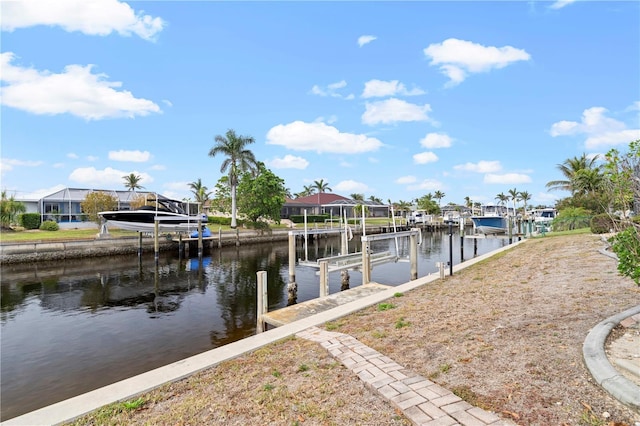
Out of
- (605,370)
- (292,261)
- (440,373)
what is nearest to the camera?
(605,370)

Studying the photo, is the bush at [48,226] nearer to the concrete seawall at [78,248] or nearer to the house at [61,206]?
the house at [61,206]

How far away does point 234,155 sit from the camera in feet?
158

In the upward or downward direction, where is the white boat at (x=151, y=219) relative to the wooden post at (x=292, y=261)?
upward

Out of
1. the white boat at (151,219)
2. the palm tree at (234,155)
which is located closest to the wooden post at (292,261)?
the white boat at (151,219)

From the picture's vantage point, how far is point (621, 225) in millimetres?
6254

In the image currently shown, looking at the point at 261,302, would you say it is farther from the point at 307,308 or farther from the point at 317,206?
the point at 317,206

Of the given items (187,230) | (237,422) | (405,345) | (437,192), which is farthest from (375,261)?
(437,192)

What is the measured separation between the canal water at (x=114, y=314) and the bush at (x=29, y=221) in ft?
53.1

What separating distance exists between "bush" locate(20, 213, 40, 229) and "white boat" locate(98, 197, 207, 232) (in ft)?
32.4

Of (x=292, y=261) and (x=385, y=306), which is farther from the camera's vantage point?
(x=292, y=261)

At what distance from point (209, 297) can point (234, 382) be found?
41.1 ft

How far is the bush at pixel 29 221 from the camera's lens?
36.4m

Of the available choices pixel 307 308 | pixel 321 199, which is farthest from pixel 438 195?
pixel 307 308

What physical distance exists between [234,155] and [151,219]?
59.1 ft
